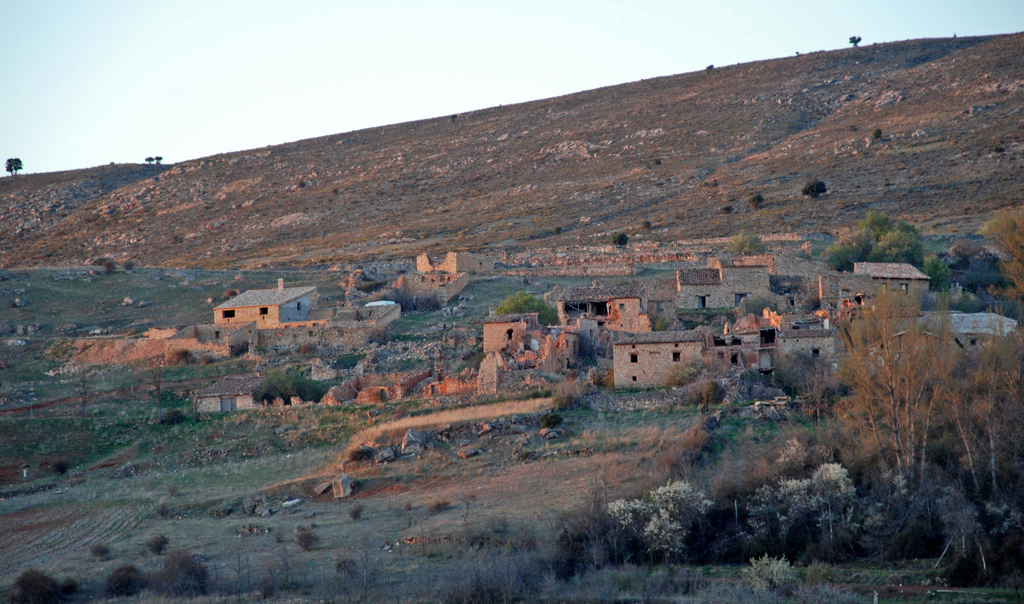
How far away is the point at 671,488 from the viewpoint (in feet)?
71.9

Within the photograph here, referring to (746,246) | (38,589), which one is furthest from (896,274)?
(38,589)

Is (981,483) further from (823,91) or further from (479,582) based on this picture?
(823,91)

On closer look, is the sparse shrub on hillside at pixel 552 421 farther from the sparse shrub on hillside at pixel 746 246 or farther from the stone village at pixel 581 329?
the sparse shrub on hillside at pixel 746 246

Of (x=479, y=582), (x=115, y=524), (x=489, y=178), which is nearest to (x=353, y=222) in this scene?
(x=489, y=178)

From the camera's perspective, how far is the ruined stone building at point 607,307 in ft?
115

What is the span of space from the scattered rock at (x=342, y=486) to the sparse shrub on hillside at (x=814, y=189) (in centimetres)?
4688

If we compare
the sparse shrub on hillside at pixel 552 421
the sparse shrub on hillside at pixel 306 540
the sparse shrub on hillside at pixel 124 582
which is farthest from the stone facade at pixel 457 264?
the sparse shrub on hillside at pixel 124 582

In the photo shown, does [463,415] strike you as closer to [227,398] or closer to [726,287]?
[227,398]

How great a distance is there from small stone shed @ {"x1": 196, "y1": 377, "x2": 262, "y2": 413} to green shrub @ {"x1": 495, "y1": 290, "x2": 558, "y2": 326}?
10668mm

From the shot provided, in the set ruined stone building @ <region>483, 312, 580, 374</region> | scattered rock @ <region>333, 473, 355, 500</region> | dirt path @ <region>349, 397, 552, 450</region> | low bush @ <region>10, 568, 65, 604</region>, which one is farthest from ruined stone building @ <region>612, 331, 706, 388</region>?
low bush @ <region>10, 568, 65, 604</region>

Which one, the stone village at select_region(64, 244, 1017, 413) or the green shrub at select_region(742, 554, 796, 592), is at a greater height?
the stone village at select_region(64, 244, 1017, 413)

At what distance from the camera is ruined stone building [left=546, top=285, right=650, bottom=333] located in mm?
34969

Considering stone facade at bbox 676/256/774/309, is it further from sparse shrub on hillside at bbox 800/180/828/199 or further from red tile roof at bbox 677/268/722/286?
sparse shrub on hillside at bbox 800/180/828/199

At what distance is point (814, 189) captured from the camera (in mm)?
63031
